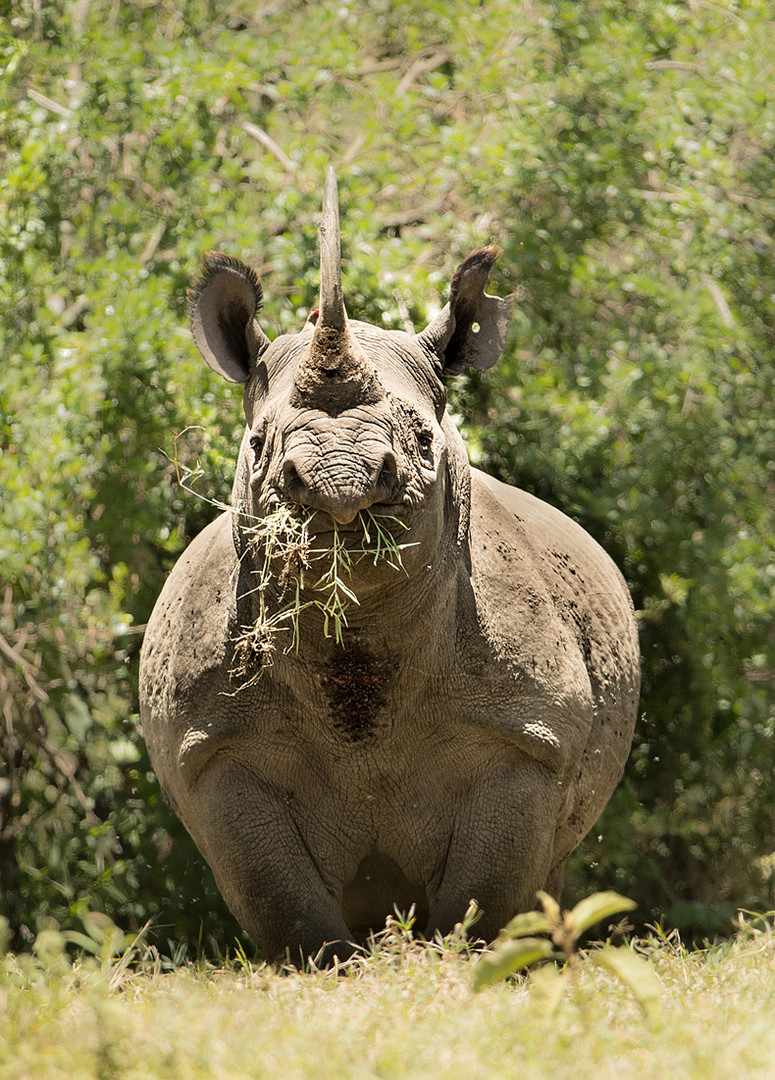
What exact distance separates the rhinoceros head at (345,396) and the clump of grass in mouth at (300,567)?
53mm

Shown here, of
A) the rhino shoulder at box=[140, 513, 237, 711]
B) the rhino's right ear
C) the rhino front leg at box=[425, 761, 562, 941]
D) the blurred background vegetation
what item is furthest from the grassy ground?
the blurred background vegetation

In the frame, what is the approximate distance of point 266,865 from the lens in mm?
4836

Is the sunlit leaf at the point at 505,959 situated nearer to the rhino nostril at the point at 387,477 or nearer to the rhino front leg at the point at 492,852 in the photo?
the rhino nostril at the point at 387,477

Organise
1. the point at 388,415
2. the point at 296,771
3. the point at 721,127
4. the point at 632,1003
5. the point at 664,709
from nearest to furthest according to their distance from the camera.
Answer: the point at 632,1003
the point at 388,415
the point at 296,771
the point at 664,709
the point at 721,127

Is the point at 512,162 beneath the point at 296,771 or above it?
above

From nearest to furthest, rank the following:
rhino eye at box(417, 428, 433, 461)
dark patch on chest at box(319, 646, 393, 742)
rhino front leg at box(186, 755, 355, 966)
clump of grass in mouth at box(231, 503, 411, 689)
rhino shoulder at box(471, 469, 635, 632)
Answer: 1. clump of grass in mouth at box(231, 503, 411, 689)
2. rhino eye at box(417, 428, 433, 461)
3. dark patch on chest at box(319, 646, 393, 742)
4. rhino front leg at box(186, 755, 355, 966)
5. rhino shoulder at box(471, 469, 635, 632)

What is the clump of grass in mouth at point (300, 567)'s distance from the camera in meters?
4.04

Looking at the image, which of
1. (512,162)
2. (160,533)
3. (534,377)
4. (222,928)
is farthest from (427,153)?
(222,928)

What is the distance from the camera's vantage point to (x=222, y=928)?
300 inches

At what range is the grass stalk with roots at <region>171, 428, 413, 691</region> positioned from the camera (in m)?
4.04

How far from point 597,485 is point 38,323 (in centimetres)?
334

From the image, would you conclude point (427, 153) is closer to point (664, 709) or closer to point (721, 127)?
point (721, 127)

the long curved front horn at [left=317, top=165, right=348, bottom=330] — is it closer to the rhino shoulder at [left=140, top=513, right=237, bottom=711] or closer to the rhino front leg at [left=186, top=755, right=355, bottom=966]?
the rhino shoulder at [left=140, top=513, right=237, bottom=711]

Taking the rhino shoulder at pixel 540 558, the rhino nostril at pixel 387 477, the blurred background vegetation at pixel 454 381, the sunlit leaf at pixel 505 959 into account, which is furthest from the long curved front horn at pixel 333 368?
the blurred background vegetation at pixel 454 381
